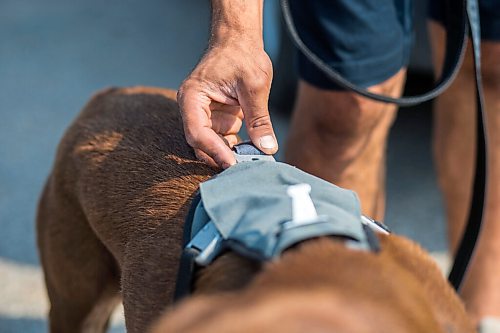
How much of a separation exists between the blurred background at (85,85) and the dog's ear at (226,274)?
4.94ft

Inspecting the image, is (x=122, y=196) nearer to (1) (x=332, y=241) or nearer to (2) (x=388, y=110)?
(1) (x=332, y=241)

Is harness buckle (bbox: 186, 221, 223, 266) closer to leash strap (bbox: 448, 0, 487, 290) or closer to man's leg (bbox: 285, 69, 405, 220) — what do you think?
leash strap (bbox: 448, 0, 487, 290)

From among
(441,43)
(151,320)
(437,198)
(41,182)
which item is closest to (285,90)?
(437,198)

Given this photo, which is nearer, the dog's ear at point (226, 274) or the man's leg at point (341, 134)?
the dog's ear at point (226, 274)

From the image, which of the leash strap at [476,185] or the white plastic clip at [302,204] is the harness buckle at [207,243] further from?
the leash strap at [476,185]

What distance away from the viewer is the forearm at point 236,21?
182cm

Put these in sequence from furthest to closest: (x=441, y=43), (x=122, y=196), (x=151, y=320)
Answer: (x=441, y=43), (x=122, y=196), (x=151, y=320)

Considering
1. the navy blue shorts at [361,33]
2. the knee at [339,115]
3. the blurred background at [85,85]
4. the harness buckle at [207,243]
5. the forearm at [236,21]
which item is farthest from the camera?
the blurred background at [85,85]

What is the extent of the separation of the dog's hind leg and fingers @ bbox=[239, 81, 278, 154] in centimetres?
55

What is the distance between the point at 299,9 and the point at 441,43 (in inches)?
20.4

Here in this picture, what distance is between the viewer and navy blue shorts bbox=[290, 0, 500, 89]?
2395mm

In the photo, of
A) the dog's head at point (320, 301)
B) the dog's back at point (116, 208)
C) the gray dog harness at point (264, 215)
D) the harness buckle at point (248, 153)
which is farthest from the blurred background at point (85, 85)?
the dog's head at point (320, 301)

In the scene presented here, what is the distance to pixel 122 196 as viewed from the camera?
187 centimetres

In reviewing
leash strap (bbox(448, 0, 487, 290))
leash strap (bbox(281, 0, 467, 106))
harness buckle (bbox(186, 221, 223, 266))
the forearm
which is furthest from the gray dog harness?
leash strap (bbox(448, 0, 487, 290))
